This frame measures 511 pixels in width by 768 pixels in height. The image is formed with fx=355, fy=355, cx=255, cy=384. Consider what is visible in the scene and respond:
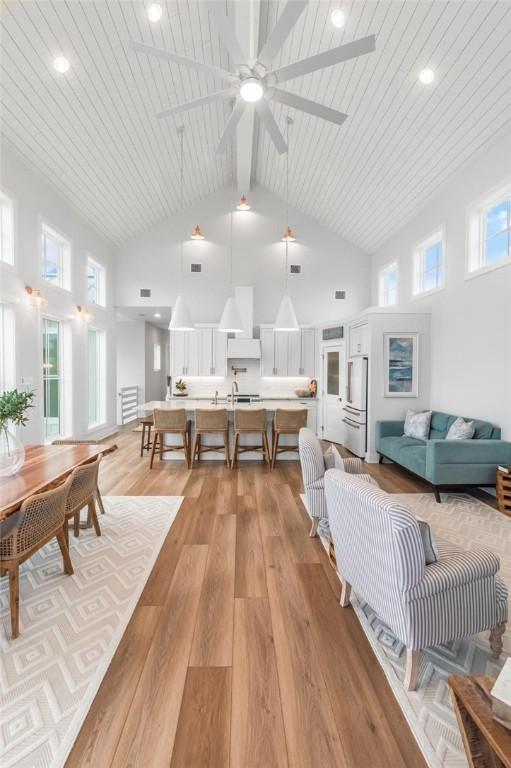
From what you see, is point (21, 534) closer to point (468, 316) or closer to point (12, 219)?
point (12, 219)

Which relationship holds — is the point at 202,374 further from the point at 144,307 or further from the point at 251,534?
the point at 251,534

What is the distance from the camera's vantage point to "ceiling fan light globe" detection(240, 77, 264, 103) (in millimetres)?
2676

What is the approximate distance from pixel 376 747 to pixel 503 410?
12.2 feet

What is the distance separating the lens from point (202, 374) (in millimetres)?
7656

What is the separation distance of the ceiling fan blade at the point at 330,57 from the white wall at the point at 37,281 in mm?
3490

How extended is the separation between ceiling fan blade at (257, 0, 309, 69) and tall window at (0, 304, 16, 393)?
12.4ft

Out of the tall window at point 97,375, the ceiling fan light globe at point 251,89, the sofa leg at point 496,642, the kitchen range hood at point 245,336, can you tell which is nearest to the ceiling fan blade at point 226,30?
the ceiling fan light globe at point 251,89

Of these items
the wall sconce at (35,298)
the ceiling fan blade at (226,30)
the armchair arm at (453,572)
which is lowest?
the armchair arm at (453,572)

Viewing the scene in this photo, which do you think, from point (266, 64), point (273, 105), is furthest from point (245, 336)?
point (266, 64)

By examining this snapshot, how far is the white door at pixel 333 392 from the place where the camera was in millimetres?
6848

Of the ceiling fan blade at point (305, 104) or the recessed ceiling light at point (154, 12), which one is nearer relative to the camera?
the ceiling fan blade at point (305, 104)

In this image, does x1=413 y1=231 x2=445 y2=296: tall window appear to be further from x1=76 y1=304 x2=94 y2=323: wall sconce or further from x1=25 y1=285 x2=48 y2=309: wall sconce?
x1=76 y1=304 x2=94 y2=323: wall sconce

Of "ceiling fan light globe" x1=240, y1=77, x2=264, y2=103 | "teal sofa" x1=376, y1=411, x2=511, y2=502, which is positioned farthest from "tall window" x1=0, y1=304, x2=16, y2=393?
"teal sofa" x1=376, y1=411, x2=511, y2=502

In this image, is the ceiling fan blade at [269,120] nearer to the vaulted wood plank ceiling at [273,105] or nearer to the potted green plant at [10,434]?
the vaulted wood plank ceiling at [273,105]
